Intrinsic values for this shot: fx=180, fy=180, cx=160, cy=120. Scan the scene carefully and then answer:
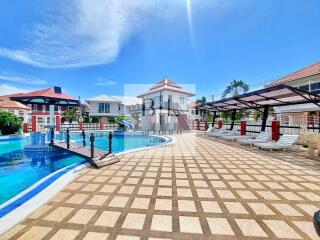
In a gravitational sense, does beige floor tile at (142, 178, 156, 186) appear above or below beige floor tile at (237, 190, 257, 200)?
above

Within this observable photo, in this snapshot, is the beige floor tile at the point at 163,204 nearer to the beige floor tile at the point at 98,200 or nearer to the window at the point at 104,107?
the beige floor tile at the point at 98,200

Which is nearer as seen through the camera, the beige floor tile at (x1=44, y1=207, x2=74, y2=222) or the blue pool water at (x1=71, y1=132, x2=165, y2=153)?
the beige floor tile at (x1=44, y1=207, x2=74, y2=222)

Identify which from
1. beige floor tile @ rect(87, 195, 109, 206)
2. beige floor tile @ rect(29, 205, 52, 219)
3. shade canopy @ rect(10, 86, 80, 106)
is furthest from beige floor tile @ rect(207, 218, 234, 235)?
shade canopy @ rect(10, 86, 80, 106)

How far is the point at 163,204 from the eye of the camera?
129 inches

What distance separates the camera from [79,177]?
15.8 feet

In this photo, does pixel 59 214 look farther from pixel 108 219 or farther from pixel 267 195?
pixel 267 195

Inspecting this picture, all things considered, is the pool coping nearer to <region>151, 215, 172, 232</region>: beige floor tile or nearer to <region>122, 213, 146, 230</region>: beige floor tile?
<region>122, 213, 146, 230</region>: beige floor tile

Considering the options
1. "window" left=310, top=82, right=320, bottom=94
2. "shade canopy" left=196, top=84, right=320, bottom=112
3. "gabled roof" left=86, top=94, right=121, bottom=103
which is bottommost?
"shade canopy" left=196, top=84, right=320, bottom=112

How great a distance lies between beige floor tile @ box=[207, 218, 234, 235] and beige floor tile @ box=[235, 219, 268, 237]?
174 mm

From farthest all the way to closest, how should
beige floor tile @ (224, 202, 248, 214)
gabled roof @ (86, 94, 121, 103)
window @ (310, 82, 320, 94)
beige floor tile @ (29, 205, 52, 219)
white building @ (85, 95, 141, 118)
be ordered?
white building @ (85, 95, 141, 118)
gabled roof @ (86, 94, 121, 103)
window @ (310, 82, 320, 94)
beige floor tile @ (224, 202, 248, 214)
beige floor tile @ (29, 205, 52, 219)

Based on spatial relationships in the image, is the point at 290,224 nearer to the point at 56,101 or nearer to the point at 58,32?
the point at 56,101

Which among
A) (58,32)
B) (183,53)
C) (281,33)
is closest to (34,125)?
(58,32)

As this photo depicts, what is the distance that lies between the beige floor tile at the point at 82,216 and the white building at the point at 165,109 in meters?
19.9

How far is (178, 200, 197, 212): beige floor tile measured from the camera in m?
3.07
